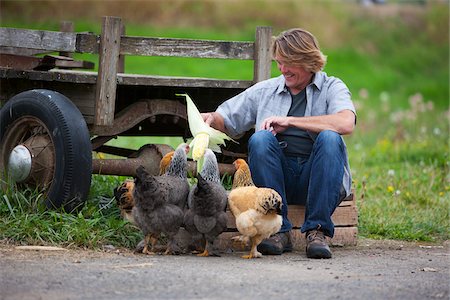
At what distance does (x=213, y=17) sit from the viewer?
71.4 feet

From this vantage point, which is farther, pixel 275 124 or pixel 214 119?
pixel 214 119

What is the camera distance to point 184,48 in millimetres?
7102

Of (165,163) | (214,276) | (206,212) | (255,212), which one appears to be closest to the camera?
(214,276)

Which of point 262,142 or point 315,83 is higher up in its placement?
point 315,83

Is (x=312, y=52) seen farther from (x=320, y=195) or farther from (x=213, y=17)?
(x=213, y=17)

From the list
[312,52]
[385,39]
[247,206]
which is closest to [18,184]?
A: [247,206]

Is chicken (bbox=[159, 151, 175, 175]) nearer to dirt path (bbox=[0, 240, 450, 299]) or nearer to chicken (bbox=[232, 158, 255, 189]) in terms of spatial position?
chicken (bbox=[232, 158, 255, 189])

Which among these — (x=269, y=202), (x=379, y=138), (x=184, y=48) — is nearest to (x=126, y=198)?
(x=269, y=202)

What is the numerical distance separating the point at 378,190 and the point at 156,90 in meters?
3.02

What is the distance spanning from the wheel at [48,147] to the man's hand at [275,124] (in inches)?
52.2

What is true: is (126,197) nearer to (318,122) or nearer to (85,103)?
(85,103)

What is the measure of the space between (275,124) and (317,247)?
981mm

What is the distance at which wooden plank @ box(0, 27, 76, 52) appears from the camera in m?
6.79

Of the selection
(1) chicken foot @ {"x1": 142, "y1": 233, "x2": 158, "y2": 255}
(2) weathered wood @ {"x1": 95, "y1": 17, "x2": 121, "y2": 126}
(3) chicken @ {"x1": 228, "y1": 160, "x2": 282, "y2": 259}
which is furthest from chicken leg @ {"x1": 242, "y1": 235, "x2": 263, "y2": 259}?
(2) weathered wood @ {"x1": 95, "y1": 17, "x2": 121, "y2": 126}
